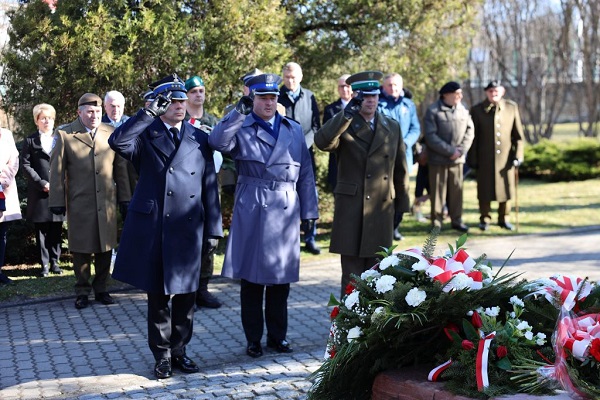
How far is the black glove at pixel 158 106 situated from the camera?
6285mm

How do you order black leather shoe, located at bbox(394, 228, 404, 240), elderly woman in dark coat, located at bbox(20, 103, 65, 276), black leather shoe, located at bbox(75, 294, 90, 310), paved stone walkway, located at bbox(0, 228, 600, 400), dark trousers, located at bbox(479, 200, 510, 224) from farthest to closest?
dark trousers, located at bbox(479, 200, 510, 224) < black leather shoe, located at bbox(394, 228, 404, 240) < elderly woman in dark coat, located at bbox(20, 103, 65, 276) < black leather shoe, located at bbox(75, 294, 90, 310) < paved stone walkway, located at bbox(0, 228, 600, 400)

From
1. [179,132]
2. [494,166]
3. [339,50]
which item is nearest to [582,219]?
[494,166]

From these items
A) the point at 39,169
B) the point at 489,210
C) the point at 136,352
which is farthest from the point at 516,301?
the point at 489,210

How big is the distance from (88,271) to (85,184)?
810 mm

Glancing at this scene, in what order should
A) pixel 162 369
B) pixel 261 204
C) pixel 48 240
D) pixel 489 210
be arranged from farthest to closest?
pixel 489 210 < pixel 48 240 < pixel 261 204 < pixel 162 369

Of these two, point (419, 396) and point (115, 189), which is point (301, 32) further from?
point (419, 396)

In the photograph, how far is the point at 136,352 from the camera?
23.4 ft

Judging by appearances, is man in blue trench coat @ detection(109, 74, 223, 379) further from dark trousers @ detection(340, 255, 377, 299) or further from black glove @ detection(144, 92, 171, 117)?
dark trousers @ detection(340, 255, 377, 299)

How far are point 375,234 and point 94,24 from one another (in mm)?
4342

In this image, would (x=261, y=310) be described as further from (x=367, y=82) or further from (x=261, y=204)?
(x=367, y=82)

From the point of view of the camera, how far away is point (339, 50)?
13.0 meters

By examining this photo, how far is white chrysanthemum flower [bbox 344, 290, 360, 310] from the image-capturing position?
16.3ft

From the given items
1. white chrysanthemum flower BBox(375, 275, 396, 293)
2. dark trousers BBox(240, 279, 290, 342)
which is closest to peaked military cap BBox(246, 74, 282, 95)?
dark trousers BBox(240, 279, 290, 342)

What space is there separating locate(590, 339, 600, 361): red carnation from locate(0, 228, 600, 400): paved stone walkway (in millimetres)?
2342
